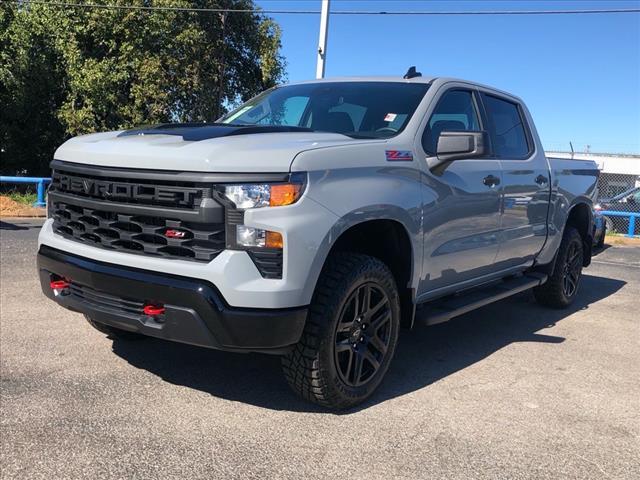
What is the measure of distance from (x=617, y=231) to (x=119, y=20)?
622 inches

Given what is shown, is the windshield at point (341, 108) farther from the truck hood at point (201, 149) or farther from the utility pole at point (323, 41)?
the utility pole at point (323, 41)

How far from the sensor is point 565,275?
21.2ft

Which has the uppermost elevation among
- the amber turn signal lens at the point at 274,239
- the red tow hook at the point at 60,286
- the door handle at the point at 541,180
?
the door handle at the point at 541,180

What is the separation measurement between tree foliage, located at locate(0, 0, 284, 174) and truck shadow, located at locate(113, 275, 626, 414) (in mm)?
16042

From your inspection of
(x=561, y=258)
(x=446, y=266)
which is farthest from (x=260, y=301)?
(x=561, y=258)

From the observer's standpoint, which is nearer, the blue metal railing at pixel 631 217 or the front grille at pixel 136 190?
the front grille at pixel 136 190

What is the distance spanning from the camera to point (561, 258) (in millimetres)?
6293

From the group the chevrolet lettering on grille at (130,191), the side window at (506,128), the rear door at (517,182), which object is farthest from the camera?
the side window at (506,128)

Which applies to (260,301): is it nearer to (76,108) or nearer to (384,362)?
(384,362)

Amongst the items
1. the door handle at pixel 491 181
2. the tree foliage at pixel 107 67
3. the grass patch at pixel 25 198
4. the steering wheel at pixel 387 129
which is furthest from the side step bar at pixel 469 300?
the tree foliage at pixel 107 67

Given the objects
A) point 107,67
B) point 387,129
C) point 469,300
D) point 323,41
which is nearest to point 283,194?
point 387,129

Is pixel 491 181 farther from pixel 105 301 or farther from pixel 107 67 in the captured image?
pixel 107 67

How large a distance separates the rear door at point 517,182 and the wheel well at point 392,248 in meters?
1.30

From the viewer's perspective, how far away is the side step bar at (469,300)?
4.12 metres
